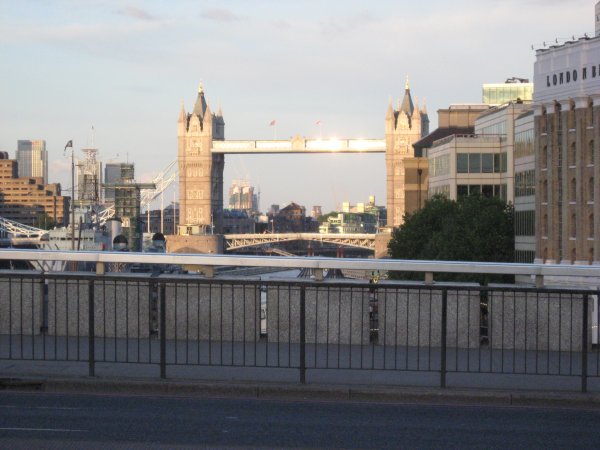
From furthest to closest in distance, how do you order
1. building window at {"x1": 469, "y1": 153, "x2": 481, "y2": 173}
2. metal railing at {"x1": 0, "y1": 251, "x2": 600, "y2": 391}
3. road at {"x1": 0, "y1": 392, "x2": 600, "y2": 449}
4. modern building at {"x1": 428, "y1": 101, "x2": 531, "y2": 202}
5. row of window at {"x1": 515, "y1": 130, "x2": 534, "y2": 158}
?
building window at {"x1": 469, "y1": 153, "x2": 481, "y2": 173} → modern building at {"x1": 428, "y1": 101, "x2": 531, "y2": 202} → row of window at {"x1": 515, "y1": 130, "x2": 534, "y2": 158} → metal railing at {"x1": 0, "y1": 251, "x2": 600, "y2": 391} → road at {"x1": 0, "y1": 392, "x2": 600, "y2": 449}

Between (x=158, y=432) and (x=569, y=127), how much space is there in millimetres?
44322

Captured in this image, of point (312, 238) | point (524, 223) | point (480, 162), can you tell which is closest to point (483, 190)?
point (480, 162)

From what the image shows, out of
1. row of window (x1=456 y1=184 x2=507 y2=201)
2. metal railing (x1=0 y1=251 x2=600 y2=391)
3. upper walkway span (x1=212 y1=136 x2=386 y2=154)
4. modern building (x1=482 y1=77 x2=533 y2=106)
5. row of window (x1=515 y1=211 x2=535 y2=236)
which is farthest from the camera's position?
upper walkway span (x1=212 y1=136 x2=386 y2=154)

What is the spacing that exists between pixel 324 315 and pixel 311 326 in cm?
52

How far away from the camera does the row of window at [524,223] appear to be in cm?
5816

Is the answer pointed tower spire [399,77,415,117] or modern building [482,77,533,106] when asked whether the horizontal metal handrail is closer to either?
modern building [482,77,533,106]

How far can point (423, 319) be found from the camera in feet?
50.4

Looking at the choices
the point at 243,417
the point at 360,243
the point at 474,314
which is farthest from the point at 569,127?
the point at 360,243

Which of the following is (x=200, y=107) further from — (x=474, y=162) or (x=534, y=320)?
(x=534, y=320)

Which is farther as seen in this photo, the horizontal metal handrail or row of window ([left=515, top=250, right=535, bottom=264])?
row of window ([left=515, top=250, right=535, bottom=264])

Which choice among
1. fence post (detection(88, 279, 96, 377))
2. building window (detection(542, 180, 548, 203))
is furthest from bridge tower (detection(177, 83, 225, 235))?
fence post (detection(88, 279, 96, 377))

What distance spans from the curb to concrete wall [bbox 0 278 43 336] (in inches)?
66.2

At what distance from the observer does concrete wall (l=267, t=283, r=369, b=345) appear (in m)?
15.3

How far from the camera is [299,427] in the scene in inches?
474
